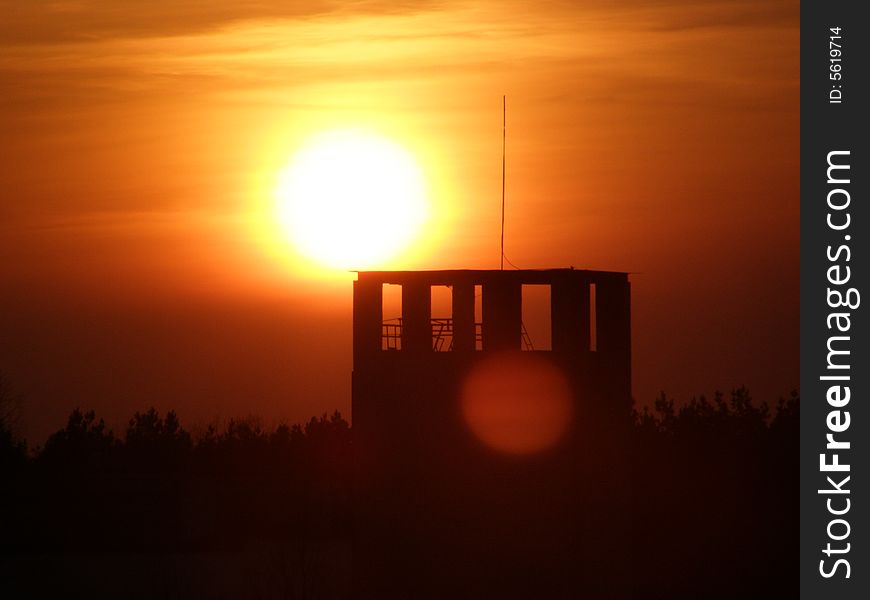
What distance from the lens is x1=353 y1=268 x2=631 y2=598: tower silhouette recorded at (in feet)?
127

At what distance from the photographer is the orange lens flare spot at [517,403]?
38.7 meters

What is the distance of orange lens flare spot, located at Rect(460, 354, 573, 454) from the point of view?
3869 cm

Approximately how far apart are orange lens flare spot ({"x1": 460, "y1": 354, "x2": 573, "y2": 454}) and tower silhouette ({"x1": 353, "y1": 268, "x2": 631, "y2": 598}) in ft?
0.30

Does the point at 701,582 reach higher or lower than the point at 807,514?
lower

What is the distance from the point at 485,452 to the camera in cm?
3928

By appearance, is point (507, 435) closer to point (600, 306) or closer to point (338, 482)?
point (600, 306)

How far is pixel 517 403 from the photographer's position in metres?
39.2

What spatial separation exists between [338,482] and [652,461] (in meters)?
12.2

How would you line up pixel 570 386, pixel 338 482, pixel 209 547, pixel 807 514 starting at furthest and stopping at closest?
1. pixel 338 482
2. pixel 209 547
3. pixel 570 386
4. pixel 807 514

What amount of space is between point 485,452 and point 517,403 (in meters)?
1.68

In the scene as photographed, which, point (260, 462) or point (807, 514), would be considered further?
point (260, 462)

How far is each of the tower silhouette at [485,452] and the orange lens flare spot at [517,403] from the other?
90 mm

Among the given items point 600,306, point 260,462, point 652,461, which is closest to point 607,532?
point 600,306

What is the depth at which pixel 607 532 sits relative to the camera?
38812 mm
